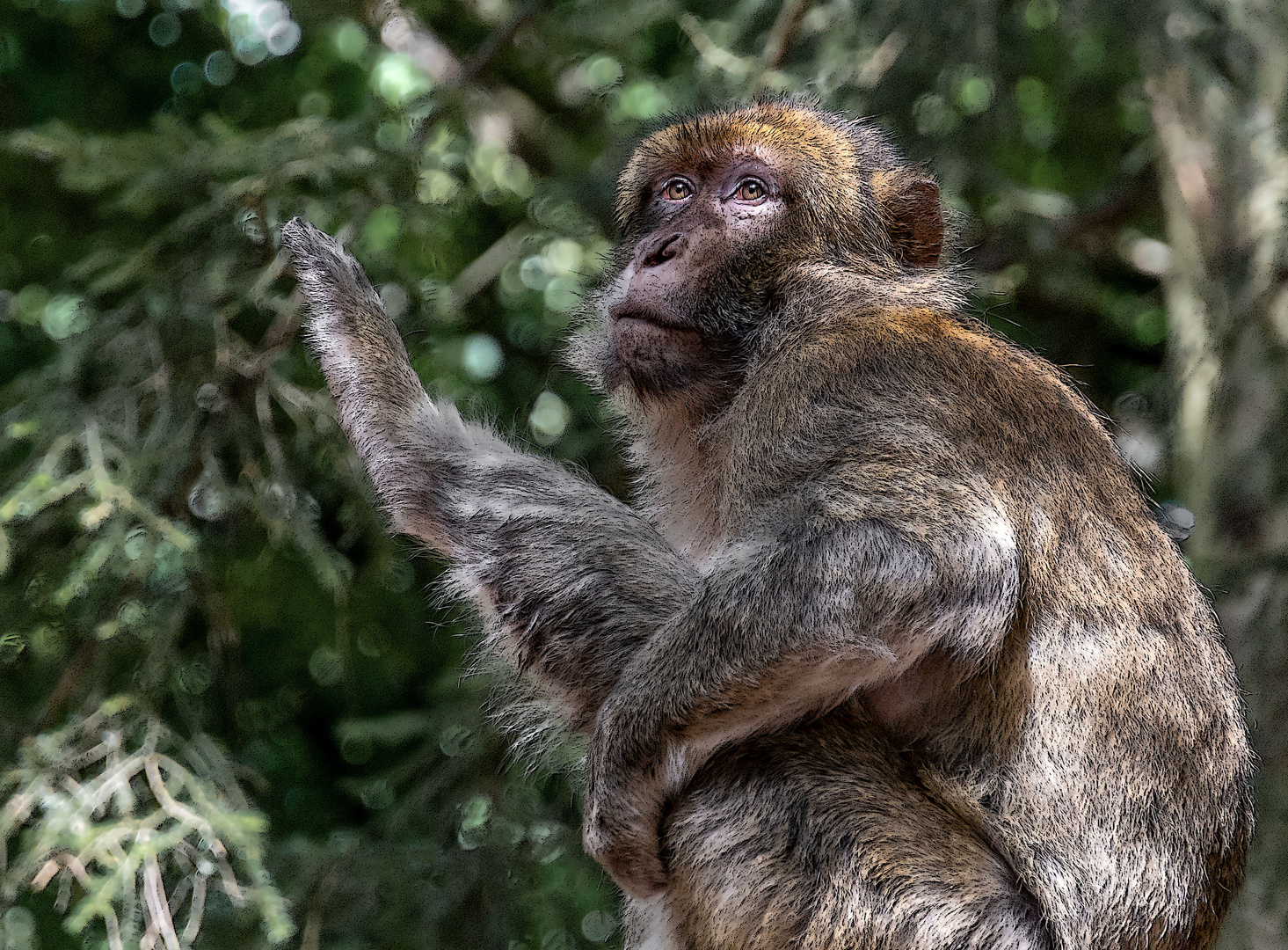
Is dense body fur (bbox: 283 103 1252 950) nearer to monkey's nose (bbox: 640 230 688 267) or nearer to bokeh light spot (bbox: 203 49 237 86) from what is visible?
monkey's nose (bbox: 640 230 688 267)

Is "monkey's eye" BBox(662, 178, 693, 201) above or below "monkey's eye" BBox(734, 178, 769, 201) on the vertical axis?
below

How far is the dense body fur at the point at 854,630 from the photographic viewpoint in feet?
9.29

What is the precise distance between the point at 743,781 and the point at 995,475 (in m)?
0.92

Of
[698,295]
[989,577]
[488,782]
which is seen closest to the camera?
[989,577]

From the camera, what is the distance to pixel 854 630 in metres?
2.80

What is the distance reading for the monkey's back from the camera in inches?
115

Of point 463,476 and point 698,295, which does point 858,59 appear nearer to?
point 698,295

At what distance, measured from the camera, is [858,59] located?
540 cm

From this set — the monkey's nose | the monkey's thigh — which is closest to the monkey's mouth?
the monkey's nose

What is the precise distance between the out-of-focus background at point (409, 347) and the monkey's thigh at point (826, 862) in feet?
4.36

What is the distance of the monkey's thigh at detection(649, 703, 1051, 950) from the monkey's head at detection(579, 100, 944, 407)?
3.58 feet

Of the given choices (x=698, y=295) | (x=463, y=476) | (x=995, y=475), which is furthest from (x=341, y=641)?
(x=995, y=475)

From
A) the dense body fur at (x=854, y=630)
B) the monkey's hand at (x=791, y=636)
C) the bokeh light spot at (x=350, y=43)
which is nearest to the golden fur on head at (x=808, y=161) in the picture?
the dense body fur at (x=854, y=630)

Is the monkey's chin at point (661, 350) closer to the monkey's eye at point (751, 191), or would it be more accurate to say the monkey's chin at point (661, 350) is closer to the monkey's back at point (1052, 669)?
the monkey's back at point (1052, 669)
